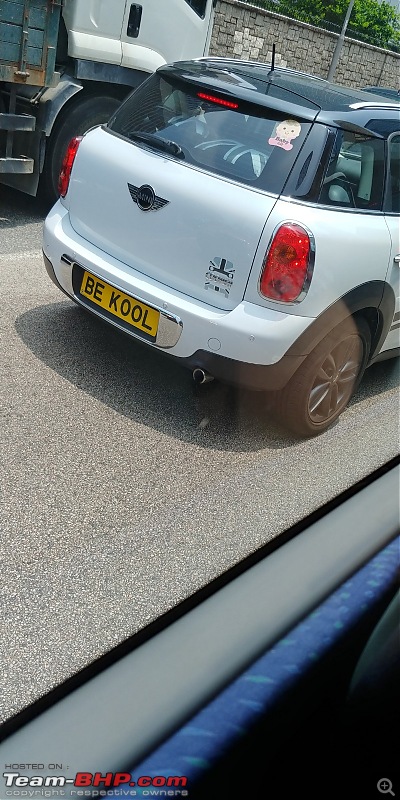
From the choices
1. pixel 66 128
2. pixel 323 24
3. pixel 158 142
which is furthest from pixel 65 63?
pixel 323 24

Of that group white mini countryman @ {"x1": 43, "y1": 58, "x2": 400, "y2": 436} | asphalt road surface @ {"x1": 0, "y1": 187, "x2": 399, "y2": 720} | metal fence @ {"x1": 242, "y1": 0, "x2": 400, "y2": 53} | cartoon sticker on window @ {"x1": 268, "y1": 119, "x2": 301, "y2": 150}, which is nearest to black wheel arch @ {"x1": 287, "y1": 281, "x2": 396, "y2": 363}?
white mini countryman @ {"x1": 43, "y1": 58, "x2": 400, "y2": 436}

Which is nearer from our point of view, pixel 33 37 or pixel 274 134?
pixel 274 134

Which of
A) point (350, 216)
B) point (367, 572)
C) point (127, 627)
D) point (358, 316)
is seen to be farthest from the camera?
point (358, 316)

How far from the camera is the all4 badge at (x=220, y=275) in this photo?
136 inches

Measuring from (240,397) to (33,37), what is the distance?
3.61m

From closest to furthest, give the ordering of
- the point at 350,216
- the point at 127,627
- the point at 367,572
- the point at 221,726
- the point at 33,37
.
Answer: the point at 221,726, the point at 367,572, the point at 127,627, the point at 350,216, the point at 33,37

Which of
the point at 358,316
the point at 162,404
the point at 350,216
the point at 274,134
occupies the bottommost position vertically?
the point at 162,404

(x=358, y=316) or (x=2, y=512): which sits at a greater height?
(x=358, y=316)

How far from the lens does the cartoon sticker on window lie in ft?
11.7

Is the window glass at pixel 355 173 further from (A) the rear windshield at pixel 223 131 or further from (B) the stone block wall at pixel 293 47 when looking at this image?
(B) the stone block wall at pixel 293 47

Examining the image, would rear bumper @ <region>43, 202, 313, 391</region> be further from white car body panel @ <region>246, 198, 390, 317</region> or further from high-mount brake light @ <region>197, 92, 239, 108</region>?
high-mount brake light @ <region>197, 92, 239, 108</region>

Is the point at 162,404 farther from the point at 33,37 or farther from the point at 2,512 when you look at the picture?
the point at 33,37

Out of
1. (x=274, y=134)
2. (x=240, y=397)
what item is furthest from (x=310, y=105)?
(x=240, y=397)

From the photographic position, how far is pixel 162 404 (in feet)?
13.0
